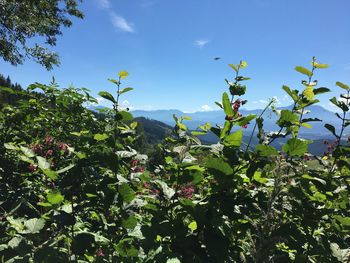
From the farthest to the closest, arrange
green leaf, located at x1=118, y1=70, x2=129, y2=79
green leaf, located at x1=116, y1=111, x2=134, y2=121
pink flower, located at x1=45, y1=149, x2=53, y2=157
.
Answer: pink flower, located at x1=45, y1=149, x2=53, y2=157 → green leaf, located at x1=118, y1=70, x2=129, y2=79 → green leaf, located at x1=116, y1=111, x2=134, y2=121

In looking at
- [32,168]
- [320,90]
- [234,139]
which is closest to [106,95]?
[234,139]

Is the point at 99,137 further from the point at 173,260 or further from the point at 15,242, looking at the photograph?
the point at 173,260

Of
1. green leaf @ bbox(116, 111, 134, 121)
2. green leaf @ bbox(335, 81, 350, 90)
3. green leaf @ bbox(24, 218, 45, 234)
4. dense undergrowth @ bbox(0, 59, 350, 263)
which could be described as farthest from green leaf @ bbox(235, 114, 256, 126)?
green leaf @ bbox(24, 218, 45, 234)

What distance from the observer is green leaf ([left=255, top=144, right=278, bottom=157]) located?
1.96m

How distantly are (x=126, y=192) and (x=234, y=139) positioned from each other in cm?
70

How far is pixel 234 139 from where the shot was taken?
2.07 meters

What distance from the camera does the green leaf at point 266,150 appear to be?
6.43 ft

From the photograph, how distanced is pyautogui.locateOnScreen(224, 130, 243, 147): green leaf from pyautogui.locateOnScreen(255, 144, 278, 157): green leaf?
0.12 m

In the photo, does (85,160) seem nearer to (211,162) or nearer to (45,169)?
(45,169)

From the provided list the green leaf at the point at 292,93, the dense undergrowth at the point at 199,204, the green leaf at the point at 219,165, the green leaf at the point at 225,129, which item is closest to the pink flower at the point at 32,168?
the dense undergrowth at the point at 199,204

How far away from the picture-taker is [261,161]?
211 centimetres

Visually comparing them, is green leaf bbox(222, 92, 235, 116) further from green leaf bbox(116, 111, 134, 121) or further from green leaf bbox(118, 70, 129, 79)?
green leaf bbox(118, 70, 129, 79)

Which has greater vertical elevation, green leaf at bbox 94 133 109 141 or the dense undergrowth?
green leaf at bbox 94 133 109 141

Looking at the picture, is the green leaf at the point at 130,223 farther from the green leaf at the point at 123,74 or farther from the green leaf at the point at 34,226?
the green leaf at the point at 123,74
